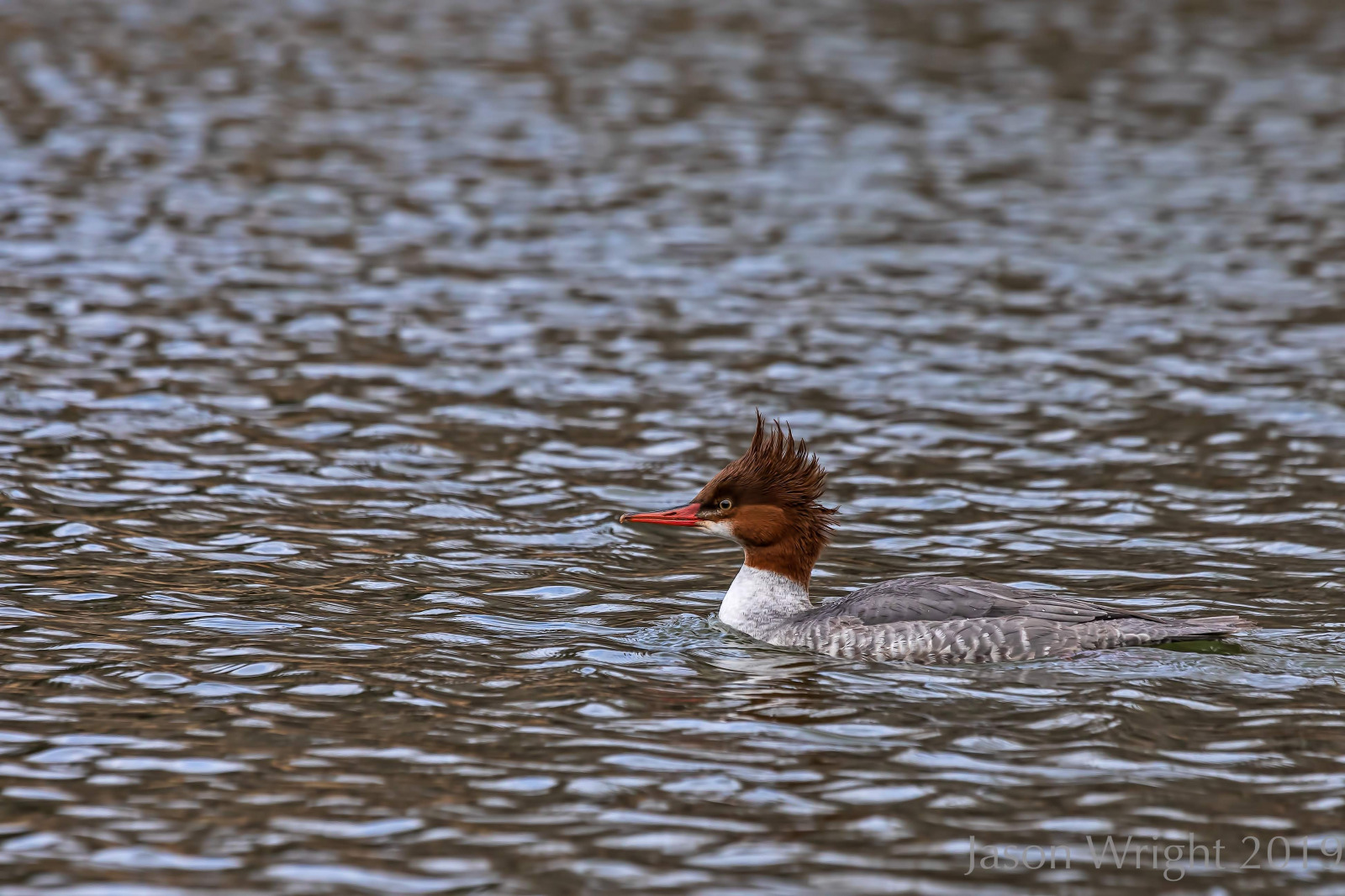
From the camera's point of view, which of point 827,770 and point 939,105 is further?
point 939,105

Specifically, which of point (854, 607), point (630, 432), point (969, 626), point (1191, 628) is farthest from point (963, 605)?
point (630, 432)

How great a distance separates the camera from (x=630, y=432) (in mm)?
16109

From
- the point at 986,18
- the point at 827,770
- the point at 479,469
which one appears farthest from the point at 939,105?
the point at 827,770

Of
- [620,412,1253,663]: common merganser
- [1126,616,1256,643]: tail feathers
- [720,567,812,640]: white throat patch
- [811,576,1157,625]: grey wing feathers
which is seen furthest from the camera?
[720,567,812,640]: white throat patch

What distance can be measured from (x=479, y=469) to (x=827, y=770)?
22.0 feet

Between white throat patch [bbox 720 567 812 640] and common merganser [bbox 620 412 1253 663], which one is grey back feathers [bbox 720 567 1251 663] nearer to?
common merganser [bbox 620 412 1253 663]

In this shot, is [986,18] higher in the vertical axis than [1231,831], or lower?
higher

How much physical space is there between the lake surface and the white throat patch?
188mm

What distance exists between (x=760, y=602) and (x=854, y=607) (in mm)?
724

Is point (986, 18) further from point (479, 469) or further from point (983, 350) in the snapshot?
point (479, 469)

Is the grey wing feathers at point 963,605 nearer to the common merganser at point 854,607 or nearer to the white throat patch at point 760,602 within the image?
the common merganser at point 854,607

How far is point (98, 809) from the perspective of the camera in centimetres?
838

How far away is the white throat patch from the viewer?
1142 centimetres

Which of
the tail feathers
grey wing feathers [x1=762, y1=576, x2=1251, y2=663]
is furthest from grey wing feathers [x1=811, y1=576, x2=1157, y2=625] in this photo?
the tail feathers
